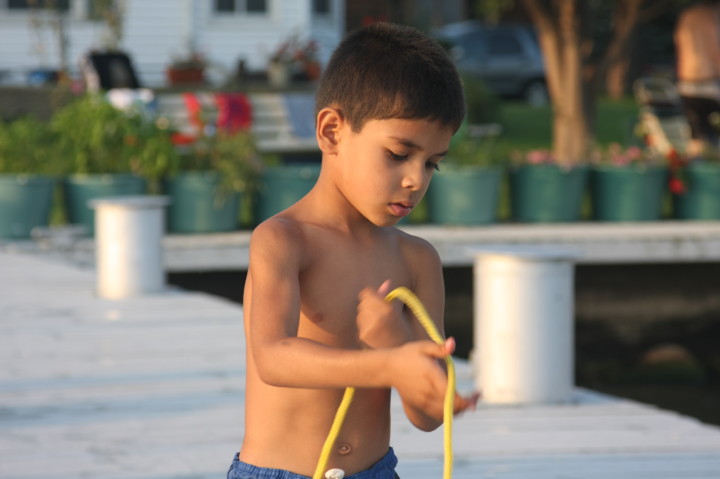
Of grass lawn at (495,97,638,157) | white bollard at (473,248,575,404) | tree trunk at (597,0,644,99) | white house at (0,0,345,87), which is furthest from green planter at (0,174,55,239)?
white house at (0,0,345,87)

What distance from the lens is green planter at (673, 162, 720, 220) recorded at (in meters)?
11.0

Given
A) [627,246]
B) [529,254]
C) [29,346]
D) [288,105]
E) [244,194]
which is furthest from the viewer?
[288,105]

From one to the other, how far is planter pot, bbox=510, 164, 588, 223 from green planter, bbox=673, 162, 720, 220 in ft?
2.85

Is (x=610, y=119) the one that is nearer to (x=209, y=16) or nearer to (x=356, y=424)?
(x=209, y=16)

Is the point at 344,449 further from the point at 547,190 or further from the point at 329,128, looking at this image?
the point at 547,190

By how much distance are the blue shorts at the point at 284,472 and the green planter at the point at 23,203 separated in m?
7.84

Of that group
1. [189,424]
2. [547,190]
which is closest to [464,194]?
[547,190]

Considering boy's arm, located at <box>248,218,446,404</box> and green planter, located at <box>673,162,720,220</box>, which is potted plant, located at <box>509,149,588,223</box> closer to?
green planter, located at <box>673,162,720,220</box>

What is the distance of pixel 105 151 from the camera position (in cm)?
1051

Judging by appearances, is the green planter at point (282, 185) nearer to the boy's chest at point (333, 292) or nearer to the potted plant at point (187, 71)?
the boy's chest at point (333, 292)

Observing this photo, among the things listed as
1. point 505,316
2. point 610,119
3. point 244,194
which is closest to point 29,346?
point 505,316

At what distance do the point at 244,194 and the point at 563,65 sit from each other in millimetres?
3952

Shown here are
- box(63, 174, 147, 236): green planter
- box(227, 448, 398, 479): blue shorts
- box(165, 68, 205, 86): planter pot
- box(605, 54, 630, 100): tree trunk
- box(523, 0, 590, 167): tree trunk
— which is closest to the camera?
box(227, 448, 398, 479): blue shorts

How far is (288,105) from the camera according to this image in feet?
53.1
